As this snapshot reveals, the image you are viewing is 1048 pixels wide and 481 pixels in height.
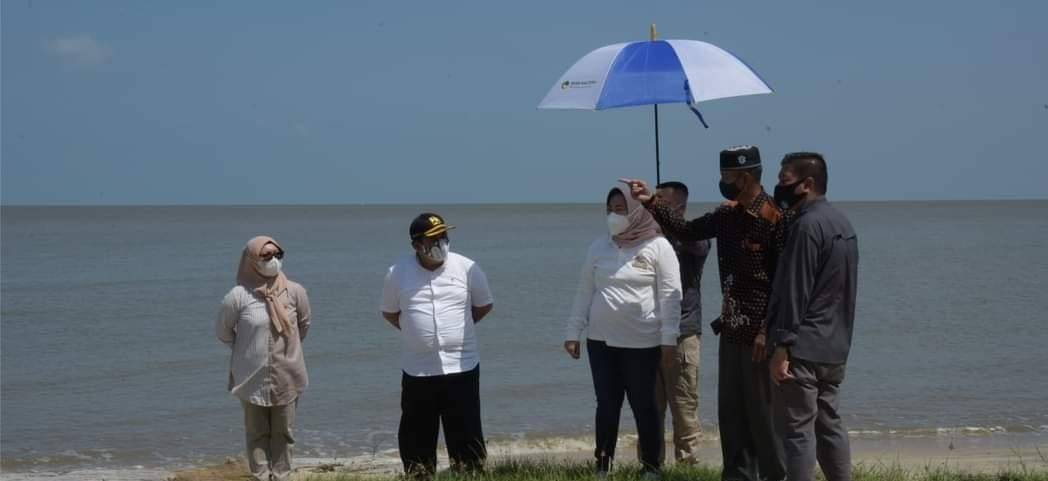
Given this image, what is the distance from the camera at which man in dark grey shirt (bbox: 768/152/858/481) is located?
5215mm

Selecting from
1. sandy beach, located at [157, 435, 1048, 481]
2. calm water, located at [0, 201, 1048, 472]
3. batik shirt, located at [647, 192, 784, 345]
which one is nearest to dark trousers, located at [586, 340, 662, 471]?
batik shirt, located at [647, 192, 784, 345]

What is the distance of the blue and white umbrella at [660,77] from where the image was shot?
6496mm

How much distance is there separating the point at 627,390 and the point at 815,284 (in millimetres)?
1532

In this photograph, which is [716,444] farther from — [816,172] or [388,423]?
[816,172]

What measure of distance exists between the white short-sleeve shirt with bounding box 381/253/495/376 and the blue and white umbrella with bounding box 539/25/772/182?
1.18m

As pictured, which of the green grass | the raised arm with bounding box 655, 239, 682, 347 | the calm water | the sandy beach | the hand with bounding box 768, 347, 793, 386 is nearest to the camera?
→ the hand with bounding box 768, 347, 793, 386

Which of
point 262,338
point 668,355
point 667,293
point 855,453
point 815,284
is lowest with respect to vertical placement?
point 855,453

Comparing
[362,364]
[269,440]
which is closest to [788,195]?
[269,440]

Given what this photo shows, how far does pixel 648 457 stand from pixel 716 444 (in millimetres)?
4391

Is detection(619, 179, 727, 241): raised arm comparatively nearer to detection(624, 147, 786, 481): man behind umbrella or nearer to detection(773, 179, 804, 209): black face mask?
detection(624, 147, 786, 481): man behind umbrella

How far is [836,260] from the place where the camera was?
5.23 meters

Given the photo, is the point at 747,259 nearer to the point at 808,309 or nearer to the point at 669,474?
the point at 808,309

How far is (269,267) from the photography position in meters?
6.89

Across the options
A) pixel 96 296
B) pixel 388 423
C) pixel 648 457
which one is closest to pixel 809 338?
pixel 648 457
